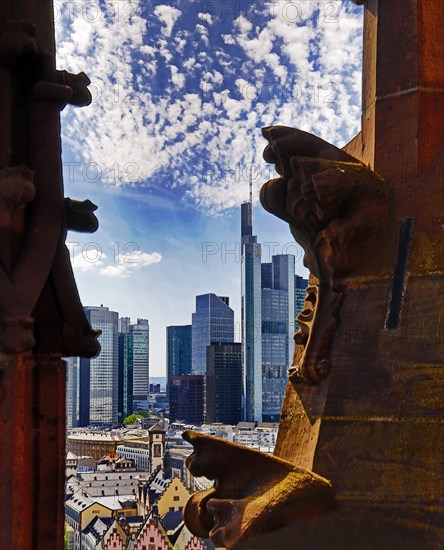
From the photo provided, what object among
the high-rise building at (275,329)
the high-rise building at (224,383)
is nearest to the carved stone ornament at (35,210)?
the high-rise building at (275,329)

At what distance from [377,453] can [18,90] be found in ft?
4.47

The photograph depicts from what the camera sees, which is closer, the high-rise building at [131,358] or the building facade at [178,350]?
the high-rise building at [131,358]

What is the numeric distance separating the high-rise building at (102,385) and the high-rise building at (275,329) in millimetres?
12402

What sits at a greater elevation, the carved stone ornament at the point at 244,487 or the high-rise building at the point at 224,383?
the carved stone ornament at the point at 244,487

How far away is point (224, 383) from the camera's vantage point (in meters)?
75.2

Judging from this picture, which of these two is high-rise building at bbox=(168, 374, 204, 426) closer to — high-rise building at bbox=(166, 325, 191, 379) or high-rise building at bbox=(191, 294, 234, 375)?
high-rise building at bbox=(191, 294, 234, 375)

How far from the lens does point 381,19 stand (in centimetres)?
237

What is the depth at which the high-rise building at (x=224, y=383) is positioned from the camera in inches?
2734

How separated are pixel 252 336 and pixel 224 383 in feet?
42.9

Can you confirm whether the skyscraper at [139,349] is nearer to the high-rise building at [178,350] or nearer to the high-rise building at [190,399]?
the high-rise building at [178,350]

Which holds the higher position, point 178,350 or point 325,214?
point 325,214

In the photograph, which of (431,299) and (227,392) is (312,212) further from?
(227,392)

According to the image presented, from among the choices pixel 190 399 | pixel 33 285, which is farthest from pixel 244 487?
pixel 190 399

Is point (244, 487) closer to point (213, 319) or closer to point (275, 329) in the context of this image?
point (275, 329)
